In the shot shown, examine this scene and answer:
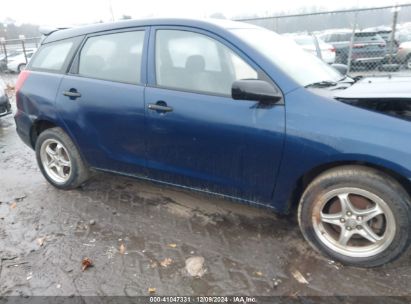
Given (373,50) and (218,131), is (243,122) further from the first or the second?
(373,50)

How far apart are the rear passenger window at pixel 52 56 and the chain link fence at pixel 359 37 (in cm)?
609

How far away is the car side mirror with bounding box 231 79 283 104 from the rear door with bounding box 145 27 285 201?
78mm

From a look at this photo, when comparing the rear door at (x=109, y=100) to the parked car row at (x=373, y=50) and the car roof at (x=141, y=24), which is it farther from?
the parked car row at (x=373, y=50)

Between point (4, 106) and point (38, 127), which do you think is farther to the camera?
point (4, 106)

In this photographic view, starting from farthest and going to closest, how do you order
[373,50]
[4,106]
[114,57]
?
[373,50] < [4,106] < [114,57]

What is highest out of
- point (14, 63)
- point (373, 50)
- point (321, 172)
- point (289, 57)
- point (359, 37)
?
point (289, 57)

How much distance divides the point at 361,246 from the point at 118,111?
232 centimetres

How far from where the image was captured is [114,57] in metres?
3.55

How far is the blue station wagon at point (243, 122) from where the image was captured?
2561mm

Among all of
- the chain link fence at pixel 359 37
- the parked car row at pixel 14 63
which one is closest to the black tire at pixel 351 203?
the chain link fence at pixel 359 37

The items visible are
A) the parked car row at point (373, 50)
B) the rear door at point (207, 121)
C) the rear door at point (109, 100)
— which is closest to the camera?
the rear door at point (207, 121)

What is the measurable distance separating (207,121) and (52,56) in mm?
2160

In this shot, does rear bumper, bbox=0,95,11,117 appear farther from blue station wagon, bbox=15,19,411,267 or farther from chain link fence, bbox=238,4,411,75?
chain link fence, bbox=238,4,411,75

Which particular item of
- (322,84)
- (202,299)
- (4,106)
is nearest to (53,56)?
(322,84)
